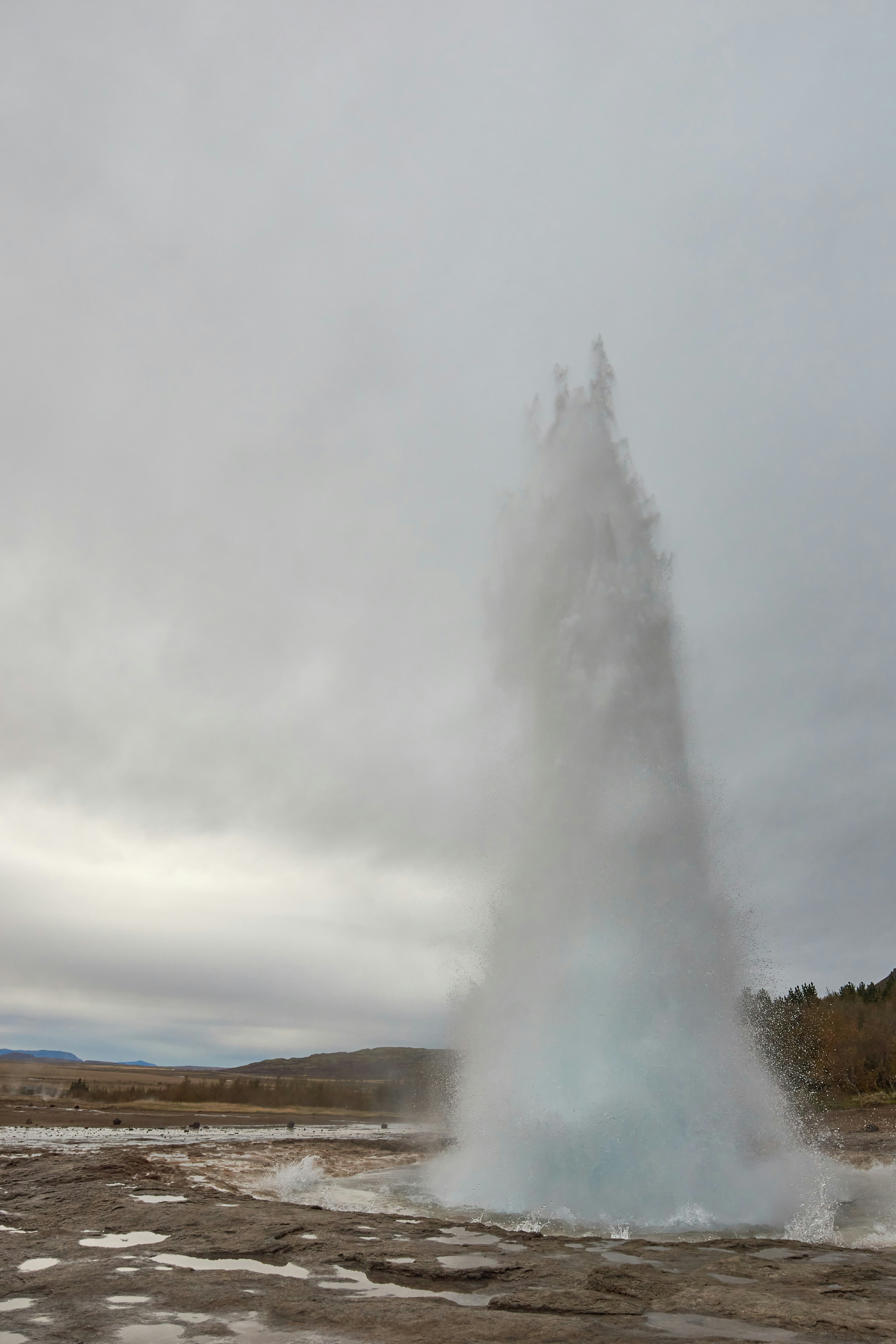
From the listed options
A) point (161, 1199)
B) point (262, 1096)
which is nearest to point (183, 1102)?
point (262, 1096)

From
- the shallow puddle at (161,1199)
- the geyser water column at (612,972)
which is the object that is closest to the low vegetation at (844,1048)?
the geyser water column at (612,972)

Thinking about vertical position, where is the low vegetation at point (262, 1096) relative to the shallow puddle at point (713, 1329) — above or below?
below

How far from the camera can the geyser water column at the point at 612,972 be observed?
45.6ft

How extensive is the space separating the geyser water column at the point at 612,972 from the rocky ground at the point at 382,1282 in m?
2.30

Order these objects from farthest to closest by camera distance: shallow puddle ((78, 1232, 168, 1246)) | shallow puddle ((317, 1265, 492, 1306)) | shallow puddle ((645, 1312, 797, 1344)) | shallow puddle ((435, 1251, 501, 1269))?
shallow puddle ((78, 1232, 168, 1246))
shallow puddle ((435, 1251, 501, 1269))
shallow puddle ((317, 1265, 492, 1306))
shallow puddle ((645, 1312, 797, 1344))

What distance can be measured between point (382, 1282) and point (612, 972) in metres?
8.15

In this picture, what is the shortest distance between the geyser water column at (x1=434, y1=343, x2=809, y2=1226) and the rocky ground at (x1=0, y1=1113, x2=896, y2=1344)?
2.30 m

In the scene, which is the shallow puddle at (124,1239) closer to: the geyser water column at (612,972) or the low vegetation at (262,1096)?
the geyser water column at (612,972)

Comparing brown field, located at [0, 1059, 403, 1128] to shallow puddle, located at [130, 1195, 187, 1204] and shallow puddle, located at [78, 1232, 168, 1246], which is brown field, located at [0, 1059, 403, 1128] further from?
shallow puddle, located at [78, 1232, 168, 1246]

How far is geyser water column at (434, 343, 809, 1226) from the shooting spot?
45.6ft

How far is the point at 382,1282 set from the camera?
8.84m

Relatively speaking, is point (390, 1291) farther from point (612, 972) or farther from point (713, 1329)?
point (612, 972)

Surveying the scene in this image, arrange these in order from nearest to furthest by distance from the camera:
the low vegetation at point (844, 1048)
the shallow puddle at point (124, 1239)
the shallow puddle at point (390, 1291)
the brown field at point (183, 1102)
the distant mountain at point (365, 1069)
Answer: the shallow puddle at point (390, 1291)
the shallow puddle at point (124, 1239)
the brown field at point (183, 1102)
the low vegetation at point (844, 1048)
the distant mountain at point (365, 1069)

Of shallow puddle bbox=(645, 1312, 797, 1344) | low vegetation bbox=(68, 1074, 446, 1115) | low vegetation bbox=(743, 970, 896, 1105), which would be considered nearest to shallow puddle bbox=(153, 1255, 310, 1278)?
shallow puddle bbox=(645, 1312, 797, 1344)
